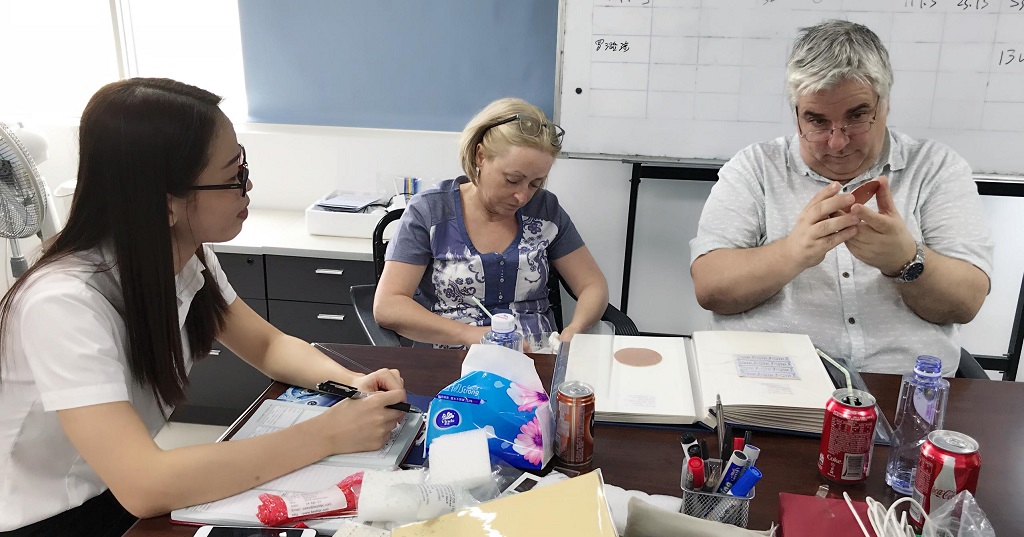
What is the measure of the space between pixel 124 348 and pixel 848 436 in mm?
1038

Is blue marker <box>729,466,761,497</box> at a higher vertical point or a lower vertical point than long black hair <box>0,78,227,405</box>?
lower

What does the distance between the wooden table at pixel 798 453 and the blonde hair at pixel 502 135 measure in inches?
25.0

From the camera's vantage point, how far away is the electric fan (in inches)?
81.5

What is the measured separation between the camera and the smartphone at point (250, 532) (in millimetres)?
923

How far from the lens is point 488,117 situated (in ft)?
6.17

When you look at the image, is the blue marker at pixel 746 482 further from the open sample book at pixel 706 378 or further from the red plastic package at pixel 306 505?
the red plastic package at pixel 306 505

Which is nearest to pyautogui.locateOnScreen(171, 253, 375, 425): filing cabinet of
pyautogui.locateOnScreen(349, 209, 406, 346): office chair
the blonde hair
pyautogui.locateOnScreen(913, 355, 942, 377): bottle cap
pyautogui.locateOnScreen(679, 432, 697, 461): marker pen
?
pyautogui.locateOnScreen(349, 209, 406, 346): office chair

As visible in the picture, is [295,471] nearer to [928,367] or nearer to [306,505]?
[306,505]

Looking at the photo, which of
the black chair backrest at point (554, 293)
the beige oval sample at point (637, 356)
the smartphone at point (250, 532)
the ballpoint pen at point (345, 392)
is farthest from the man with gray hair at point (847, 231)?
the smartphone at point (250, 532)

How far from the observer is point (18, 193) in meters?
2.13

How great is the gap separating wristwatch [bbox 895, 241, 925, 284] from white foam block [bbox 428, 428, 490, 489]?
3.29 ft

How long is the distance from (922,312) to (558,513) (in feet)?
3.75

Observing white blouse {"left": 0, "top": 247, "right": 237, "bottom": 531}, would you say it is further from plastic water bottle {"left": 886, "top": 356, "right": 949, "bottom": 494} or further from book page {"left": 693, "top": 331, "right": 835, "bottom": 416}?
plastic water bottle {"left": 886, "top": 356, "right": 949, "bottom": 494}

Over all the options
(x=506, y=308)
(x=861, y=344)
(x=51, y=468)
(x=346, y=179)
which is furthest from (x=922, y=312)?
(x=346, y=179)
